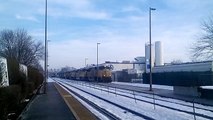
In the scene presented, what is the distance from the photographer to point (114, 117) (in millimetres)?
18375

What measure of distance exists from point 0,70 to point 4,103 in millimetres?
2946

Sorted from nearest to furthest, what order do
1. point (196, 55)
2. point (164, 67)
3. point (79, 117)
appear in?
point (79, 117), point (196, 55), point (164, 67)

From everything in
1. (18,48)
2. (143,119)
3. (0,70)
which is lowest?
(143,119)

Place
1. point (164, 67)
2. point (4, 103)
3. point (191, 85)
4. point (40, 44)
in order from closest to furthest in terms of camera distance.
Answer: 1. point (4, 103)
2. point (191, 85)
3. point (164, 67)
4. point (40, 44)

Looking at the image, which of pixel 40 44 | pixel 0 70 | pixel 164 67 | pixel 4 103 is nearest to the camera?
pixel 4 103

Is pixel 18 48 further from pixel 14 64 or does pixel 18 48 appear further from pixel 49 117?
pixel 49 117

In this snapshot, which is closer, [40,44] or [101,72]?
[101,72]

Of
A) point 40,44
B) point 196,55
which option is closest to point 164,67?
point 196,55

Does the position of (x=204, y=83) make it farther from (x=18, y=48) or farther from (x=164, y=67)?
(x=18, y=48)

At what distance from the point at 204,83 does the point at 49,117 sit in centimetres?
2083

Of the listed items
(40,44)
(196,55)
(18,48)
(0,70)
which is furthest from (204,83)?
(40,44)

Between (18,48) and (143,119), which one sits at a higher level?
(18,48)

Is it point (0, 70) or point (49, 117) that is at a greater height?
point (0, 70)

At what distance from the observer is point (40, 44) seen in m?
104
